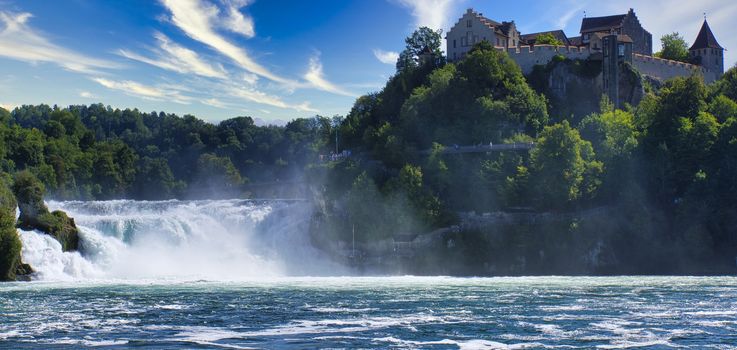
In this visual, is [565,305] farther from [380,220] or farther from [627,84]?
[627,84]

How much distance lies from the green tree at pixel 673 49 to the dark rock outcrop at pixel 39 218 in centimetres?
6697

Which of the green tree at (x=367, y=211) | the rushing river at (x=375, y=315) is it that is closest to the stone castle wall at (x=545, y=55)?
the green tree at (x=367, y=211)

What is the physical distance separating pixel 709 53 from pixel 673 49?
6.20 meters

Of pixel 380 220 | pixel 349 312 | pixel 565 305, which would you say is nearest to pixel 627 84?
pixel 380 220

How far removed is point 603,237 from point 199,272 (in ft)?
93.9

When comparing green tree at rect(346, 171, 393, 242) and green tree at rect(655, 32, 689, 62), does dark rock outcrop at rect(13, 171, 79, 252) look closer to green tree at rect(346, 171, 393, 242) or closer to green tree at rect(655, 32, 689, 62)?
green tree at rect(346, 171, 393, 242)

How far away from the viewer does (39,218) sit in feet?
187

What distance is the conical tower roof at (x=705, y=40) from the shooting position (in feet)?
303

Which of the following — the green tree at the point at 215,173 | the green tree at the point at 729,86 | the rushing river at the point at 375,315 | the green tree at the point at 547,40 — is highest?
the green tree at the point at 547,40

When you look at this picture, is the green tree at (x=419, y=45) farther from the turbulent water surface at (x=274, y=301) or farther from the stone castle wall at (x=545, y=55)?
the turbulent water surface at (x=274, y=301)

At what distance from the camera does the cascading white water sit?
55.9 m

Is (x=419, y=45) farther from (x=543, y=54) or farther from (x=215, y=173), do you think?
(x=215, y=173)

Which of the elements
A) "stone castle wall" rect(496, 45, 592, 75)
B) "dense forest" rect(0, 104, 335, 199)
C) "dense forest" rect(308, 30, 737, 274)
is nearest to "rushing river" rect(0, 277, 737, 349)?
"dense forest" rect(308, 30, 737, 274)

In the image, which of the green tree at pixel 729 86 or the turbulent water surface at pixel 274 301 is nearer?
the turbulent water surface at pixel 274 301
